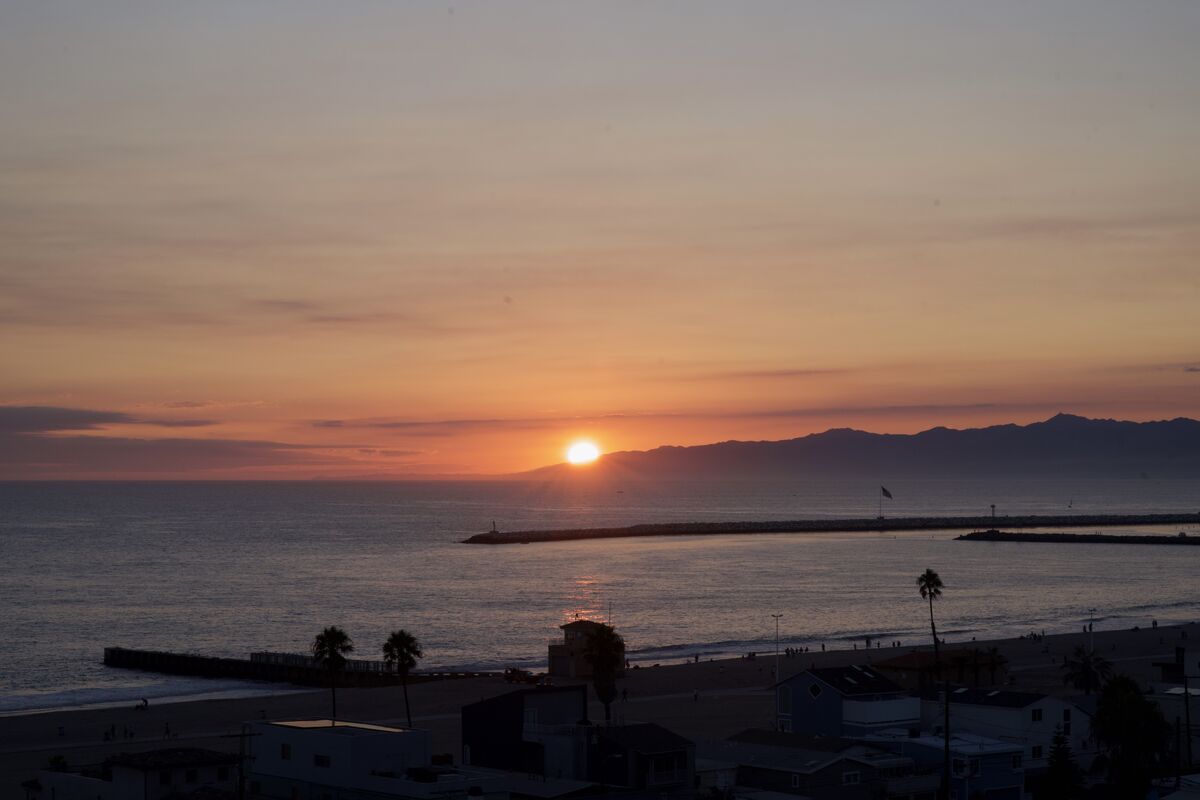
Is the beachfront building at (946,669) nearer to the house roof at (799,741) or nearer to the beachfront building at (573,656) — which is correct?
the beachfront building at (573,656)

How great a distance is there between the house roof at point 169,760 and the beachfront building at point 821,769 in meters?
13.4

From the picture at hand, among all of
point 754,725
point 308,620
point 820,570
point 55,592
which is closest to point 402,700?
point 754,725

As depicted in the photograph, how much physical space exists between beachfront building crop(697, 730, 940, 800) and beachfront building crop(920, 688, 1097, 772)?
449 cm

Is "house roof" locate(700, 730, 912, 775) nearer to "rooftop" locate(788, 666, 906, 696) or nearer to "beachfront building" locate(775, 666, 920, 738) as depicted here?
"beachfront building" locate(775, 666, 920, 738)

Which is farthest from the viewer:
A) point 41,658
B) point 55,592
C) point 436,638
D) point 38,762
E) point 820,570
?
point 820,570

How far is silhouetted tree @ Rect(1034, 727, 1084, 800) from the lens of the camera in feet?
128

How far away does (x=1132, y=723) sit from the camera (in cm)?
3769

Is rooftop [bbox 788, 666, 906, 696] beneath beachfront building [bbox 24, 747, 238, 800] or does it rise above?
above

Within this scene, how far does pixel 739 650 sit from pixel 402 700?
31.6 m

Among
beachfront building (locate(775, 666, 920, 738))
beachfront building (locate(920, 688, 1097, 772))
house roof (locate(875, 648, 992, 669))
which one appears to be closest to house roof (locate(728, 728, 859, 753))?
beachfront building (locate(775, 666, 920, 738))

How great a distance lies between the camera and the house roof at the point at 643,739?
36812 millimetres

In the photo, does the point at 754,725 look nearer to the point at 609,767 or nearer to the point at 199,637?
the point at 609,767

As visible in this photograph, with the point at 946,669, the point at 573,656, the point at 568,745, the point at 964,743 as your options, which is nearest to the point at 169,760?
the point at 568,745

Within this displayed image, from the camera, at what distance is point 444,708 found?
65.5 meters
